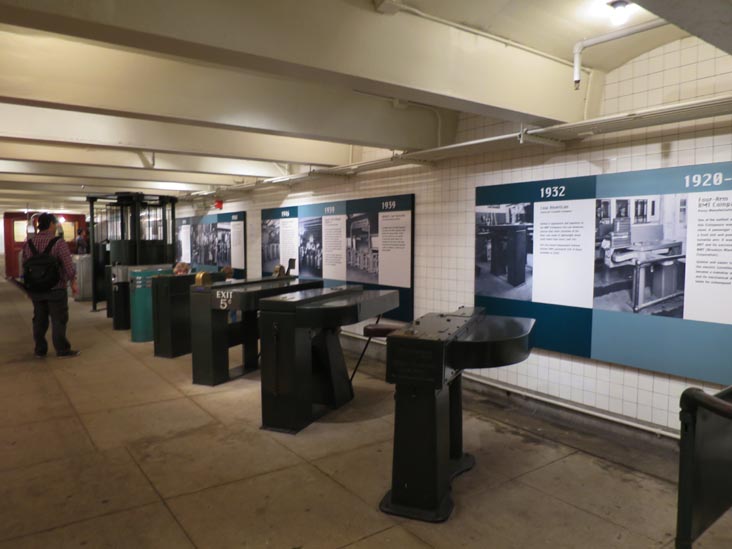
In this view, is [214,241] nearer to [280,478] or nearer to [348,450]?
[348,450]

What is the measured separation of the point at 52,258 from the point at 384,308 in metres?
4.25

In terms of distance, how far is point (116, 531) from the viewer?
2.71 m

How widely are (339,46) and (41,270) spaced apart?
510 centimetres

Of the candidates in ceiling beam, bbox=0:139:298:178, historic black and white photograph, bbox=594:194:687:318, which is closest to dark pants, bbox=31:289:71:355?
ceiling beam, bbox=0:139:298:178

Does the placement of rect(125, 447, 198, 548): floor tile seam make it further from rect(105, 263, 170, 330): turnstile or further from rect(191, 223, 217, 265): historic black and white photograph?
rect(191, 223, 217, 265): historic black and white photograph

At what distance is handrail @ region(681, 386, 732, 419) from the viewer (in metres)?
1.68

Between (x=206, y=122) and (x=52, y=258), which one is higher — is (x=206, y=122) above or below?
above

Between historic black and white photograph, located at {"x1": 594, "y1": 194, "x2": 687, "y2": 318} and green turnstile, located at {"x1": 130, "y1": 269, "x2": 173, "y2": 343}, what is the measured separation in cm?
609

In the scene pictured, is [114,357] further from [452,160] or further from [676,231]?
[676,231]

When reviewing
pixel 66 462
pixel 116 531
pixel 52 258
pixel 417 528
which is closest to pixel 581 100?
pixel 417 528

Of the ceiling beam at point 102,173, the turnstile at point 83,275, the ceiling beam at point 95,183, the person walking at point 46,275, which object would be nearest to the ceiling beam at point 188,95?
the person walking at point 46,275

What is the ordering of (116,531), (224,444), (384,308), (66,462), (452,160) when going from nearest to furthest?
1. (116,531)
2. (66,462)
3. (224,444)
4. (384,308)
5. (452,160)

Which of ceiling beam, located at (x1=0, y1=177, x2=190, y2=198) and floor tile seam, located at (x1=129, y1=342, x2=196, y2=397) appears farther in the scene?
ceiling beam, located at (x1=0, y1=177, x2=190, y2=198)

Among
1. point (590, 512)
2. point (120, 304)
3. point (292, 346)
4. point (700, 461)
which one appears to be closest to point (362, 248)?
point (292, 346)
